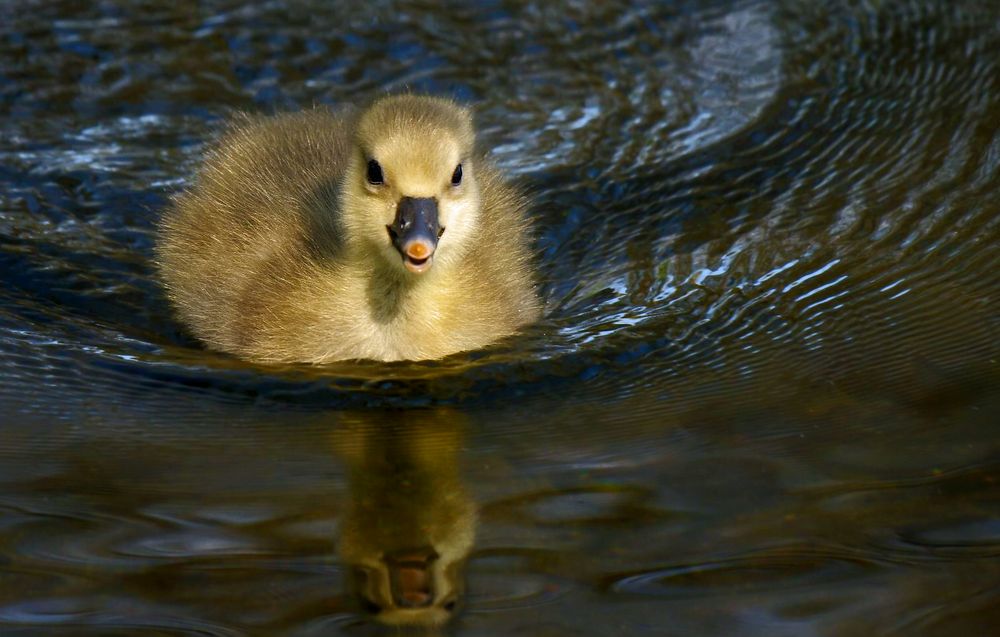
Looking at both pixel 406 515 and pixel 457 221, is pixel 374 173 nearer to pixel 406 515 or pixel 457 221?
pixel 457 221

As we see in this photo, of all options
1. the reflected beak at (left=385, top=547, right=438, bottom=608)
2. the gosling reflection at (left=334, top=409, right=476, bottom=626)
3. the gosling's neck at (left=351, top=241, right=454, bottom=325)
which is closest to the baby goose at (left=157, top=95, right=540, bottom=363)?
the gosling's neck at (left=351, top=241, right=454, bottom=325)

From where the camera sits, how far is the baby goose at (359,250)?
4.18 m

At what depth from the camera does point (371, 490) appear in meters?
3.44

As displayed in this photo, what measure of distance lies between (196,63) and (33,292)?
2.16 metres

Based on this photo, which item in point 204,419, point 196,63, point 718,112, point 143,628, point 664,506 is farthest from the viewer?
point 196,63

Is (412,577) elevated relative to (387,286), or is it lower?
lower

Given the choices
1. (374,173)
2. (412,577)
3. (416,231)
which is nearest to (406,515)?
(412,577)

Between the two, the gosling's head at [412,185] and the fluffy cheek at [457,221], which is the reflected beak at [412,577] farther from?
the fluffy cheek at [457,221]

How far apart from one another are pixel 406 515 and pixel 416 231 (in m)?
0.95

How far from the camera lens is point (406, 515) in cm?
333

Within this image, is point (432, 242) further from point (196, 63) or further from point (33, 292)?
point (196, 63)

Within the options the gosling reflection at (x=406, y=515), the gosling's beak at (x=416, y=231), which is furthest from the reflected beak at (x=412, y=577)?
the gosling's beak at (x=416, y=231)

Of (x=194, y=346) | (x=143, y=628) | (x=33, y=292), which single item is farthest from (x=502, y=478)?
(x=33, y=292)

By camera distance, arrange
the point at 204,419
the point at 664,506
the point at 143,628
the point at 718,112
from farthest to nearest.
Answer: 1. the point at 718,112
2. the point at 204,419
3. the point at 664,506
4. the point at 143,628
